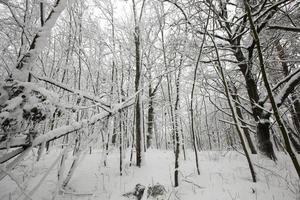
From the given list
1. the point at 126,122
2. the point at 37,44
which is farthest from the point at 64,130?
the point at 126,122

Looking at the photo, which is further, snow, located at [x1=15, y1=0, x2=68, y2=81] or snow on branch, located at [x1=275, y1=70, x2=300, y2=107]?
snow on branch, located at [x1=275, y1=70, x2=300, y2=107]

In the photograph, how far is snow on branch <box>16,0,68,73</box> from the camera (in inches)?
51.4

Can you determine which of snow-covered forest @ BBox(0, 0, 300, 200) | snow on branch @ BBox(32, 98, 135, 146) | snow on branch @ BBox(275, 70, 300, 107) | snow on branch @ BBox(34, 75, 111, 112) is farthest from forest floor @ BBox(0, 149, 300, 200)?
snow on branch @ BBox(275, 70, 300, 107)

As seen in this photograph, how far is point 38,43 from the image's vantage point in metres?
1.38

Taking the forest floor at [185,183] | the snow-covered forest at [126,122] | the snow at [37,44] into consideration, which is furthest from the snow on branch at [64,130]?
the forest floor at [185,183]

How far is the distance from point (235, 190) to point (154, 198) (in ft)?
4.32

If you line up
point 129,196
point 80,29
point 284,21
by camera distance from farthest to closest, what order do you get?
point 80,29
point 284,21
point 129,196

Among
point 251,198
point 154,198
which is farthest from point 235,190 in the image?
point 154,198

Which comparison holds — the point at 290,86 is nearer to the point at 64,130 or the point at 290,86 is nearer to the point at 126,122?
the point at 126,122

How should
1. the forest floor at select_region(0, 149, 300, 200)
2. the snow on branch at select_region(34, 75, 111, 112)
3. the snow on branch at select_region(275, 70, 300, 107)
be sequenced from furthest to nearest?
the snow on branch at select_region(275, 70, 300, 107) → the forest floor at select_region(0, 149, 300, 200) → the snow on branch at select_region(34, 75, 111, 112)

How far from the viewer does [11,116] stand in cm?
108

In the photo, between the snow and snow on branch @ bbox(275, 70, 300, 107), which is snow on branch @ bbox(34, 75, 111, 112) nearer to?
the snow

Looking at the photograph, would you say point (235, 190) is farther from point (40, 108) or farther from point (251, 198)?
point (40, 108)

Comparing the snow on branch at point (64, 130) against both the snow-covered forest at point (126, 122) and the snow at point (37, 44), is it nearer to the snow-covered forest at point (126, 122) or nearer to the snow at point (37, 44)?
the snow-covered forest at point (126, 122)
